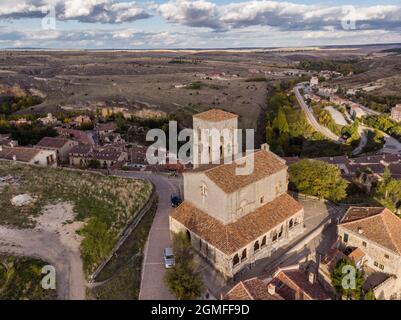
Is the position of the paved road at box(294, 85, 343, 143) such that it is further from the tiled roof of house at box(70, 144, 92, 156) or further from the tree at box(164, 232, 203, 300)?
the tree at box(164, 232, 203, 300)

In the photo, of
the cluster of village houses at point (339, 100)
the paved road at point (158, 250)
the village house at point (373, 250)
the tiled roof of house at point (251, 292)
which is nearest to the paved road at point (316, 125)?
the cluster of village houses at point (339, 100)

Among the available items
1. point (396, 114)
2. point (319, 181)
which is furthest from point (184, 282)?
point (396, 114)

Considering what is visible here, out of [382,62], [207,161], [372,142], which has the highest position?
[382,62]

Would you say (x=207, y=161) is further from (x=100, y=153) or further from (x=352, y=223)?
(x=100, y=153)

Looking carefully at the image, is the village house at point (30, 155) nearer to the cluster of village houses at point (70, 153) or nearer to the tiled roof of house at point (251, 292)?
the cluster of village houses at point (70, 153)

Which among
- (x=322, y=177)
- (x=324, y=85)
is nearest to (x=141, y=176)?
(x=322, y=177)

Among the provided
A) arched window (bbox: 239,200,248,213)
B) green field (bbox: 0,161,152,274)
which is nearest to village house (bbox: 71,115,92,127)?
green field (bbox: 0,161,152,274)
